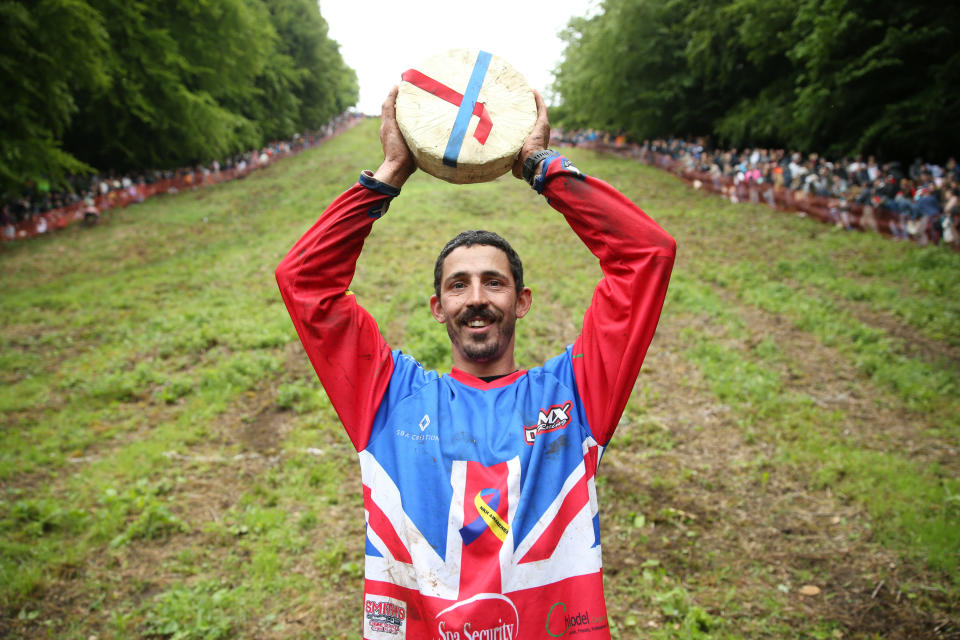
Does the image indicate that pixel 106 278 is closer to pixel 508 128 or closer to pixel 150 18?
pixel 508 128

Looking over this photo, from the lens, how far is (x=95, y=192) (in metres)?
23.7

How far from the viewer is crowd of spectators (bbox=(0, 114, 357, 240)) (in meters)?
18.6

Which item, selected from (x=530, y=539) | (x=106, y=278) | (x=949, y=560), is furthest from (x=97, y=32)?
(x=949, y=560)

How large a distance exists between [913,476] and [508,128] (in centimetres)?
597

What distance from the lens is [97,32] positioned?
15219 mm

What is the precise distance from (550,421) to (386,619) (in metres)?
0.90

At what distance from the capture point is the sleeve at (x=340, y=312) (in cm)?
224

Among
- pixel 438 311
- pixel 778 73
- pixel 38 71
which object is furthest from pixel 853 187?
pixel 38 71

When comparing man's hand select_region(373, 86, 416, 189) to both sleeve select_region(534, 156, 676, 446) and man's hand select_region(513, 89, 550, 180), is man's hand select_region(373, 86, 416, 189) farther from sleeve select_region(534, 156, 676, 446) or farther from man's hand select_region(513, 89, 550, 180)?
sleeve select_region(534, 156, 676, 446)

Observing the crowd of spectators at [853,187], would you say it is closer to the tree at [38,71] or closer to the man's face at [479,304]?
the man's face at [479,304]

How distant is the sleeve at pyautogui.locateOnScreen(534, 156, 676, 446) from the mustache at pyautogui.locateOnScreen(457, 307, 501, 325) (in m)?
0.37

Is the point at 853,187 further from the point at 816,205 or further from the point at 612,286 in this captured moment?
the point at 612,286

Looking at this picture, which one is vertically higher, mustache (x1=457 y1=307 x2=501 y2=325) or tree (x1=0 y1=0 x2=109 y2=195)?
tree (x1=0 y1=0 x2=109 y2=195)

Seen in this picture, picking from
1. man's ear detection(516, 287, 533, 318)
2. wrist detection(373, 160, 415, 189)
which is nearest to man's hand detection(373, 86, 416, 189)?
wrist detection(373, 160, 415, 189)
